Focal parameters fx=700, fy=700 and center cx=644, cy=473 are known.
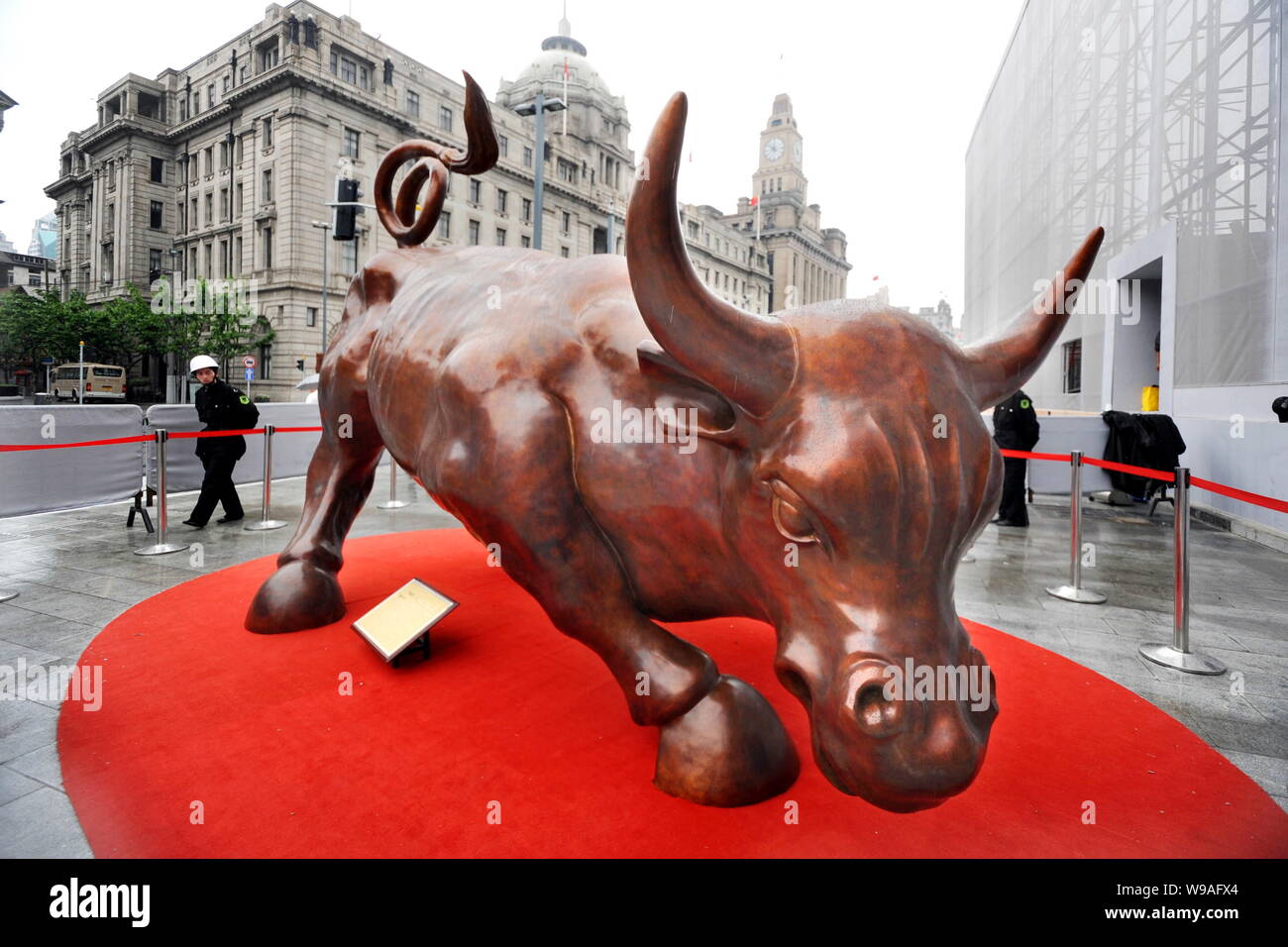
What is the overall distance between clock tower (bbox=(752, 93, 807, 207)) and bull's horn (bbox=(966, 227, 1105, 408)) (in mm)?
92977

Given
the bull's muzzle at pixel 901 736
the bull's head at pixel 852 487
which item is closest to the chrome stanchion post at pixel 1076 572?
the bull's head at pixel 852 487

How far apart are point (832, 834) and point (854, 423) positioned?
1.15 meters

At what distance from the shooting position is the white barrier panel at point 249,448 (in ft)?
26.8

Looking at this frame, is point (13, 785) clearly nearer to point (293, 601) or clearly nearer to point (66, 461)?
point (293, 601)

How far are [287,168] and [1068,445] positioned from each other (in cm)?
3390

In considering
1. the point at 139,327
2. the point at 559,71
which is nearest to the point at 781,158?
the point at 559,71

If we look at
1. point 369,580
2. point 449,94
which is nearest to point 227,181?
point 449,94

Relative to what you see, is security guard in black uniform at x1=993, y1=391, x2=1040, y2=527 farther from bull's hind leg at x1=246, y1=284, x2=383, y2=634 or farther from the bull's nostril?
the bull's nostril

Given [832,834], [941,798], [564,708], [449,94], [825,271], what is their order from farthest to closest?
[825,271], [449,94], [564,708], [832,834], [941,798]

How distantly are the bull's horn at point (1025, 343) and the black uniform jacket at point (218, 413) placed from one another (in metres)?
7.14

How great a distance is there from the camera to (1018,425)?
7.85 metres

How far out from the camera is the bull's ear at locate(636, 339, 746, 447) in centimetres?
164

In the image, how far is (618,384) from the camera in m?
1.92
